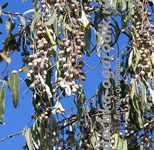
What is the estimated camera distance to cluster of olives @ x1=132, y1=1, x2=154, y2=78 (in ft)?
6.60

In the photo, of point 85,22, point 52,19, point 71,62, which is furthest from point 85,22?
point 71,62

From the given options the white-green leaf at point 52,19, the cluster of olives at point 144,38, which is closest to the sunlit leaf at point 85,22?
the white-green leaf at point 52,19

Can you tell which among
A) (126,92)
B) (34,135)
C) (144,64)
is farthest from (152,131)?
(34,135)

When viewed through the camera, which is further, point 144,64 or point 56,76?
point 144,64

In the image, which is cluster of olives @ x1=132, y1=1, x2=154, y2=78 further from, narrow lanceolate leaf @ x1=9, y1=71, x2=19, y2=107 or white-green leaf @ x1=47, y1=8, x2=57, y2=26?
narrow lanceolate leaf @ x1=9, y1=71, x2=19, y2=107

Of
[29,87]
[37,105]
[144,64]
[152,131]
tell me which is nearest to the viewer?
[29,87]

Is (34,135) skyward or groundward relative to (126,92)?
groundward

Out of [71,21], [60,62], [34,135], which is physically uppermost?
[71,21]

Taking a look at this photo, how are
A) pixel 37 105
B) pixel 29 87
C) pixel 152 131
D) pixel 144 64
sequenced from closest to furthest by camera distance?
pixel 29 87, pixel 37 105, pixel 144 64, pixel 152 131

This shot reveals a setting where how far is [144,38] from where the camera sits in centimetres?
206

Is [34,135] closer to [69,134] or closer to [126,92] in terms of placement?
[69,134]

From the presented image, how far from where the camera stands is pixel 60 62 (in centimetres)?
179

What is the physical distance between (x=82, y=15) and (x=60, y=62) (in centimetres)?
26

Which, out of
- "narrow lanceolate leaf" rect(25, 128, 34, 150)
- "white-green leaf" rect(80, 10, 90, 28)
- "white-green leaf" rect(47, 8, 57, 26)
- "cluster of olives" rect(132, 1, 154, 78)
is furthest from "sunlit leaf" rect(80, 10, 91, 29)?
"narrow lanceolate leaf" rect(25, 128, 34, 150)
